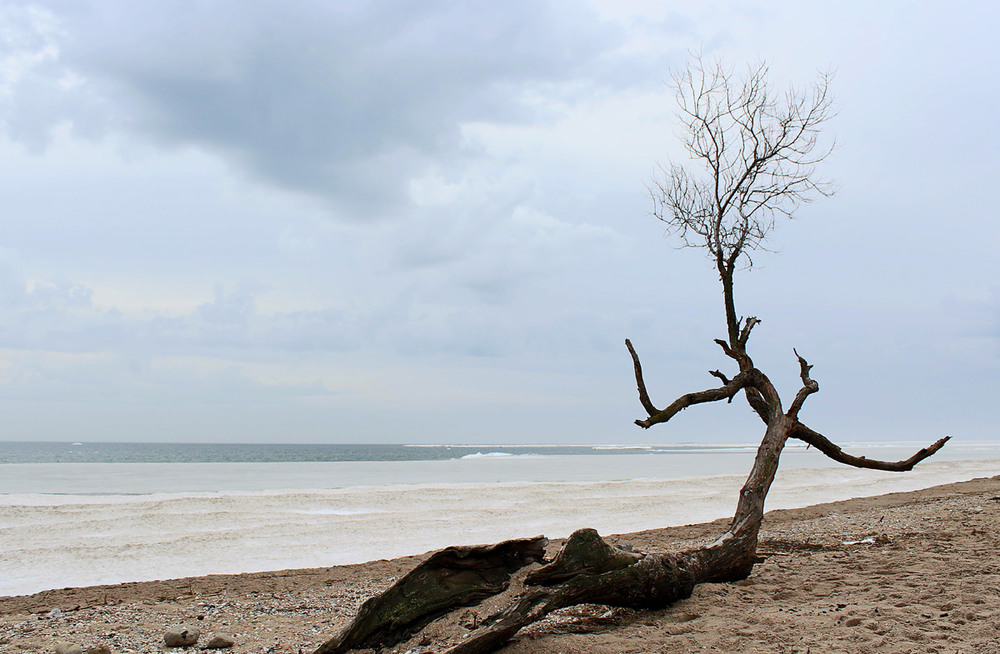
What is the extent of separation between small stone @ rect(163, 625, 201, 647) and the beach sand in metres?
0.11

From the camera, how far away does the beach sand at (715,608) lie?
4.79 m

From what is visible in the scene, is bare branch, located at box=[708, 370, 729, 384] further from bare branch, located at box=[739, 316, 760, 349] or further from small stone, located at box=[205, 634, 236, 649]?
small stone, located at box=[205, 634, 236, 649]

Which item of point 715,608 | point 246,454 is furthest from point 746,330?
point 246,454

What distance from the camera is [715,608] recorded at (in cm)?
582

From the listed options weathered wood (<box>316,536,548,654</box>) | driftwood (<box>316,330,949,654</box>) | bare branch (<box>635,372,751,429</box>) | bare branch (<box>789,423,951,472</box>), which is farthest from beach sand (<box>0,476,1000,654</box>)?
bare branch (<box>635,372,751,429</box>)

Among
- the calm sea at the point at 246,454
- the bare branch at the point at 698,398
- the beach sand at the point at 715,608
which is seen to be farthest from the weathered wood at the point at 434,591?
the calm sea at the point at 246,454

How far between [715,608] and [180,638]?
4.77 meters

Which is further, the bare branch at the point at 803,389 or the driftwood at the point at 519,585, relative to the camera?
the bare branch at the point at 803,389

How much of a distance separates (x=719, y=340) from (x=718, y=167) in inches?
140

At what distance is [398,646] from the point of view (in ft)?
16.8

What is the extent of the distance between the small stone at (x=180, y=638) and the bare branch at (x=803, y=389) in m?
7.25

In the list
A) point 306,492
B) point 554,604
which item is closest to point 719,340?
point 554,604

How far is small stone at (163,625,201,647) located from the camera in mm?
5590

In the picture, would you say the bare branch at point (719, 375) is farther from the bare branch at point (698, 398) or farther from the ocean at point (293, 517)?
the ocean at point (293, 517)
